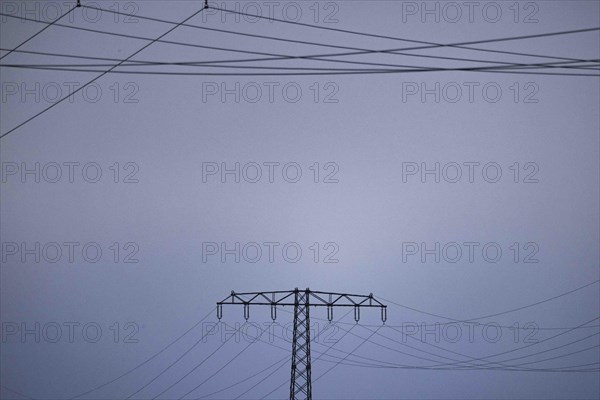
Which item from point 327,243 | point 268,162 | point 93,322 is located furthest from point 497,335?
point 93,322

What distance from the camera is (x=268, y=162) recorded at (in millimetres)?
19469

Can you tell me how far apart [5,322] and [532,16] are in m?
20.0

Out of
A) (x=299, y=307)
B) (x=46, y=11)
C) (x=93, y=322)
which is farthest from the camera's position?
(x=93, y=322)

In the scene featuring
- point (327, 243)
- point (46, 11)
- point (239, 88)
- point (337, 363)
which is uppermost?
point (46, 11)

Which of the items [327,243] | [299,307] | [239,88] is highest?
[239,88]

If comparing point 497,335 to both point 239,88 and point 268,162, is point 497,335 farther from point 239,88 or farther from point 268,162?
point 239,88

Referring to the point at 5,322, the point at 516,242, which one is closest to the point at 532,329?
the point at 516,242

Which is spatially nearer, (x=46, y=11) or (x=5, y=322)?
(x=46, y=11)

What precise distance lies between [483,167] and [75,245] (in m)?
13.6

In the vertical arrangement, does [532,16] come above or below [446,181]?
above

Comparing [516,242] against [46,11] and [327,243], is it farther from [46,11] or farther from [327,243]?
[46,11]

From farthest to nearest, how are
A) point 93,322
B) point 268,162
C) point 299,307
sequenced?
point 93,322 → point 268,162 → point 299,307

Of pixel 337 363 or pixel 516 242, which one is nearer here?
pixel 516 242

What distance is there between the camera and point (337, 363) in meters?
22.0
